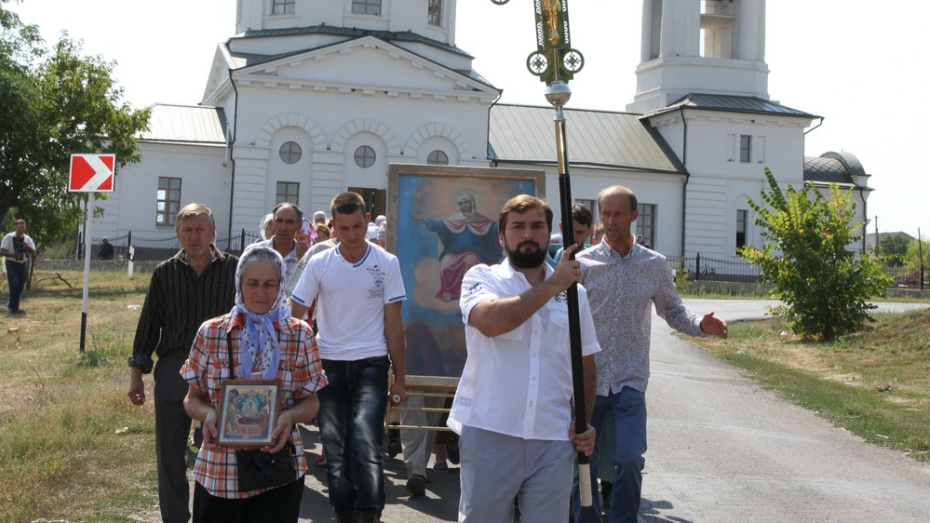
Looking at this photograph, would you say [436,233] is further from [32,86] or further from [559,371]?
[32,86]

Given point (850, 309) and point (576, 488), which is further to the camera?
point (850, 309)

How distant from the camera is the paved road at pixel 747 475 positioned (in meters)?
7.90

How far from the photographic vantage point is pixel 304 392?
4973 millimetres

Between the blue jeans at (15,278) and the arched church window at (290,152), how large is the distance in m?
23.4

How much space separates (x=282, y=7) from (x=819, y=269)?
1235 inches

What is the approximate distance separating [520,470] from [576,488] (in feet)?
5.40

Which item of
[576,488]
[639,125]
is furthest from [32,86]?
[639,125]

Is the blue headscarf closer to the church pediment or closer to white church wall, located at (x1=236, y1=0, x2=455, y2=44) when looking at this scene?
the church pediment

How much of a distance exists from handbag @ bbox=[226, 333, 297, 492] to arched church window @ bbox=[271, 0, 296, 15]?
4470 centimetres

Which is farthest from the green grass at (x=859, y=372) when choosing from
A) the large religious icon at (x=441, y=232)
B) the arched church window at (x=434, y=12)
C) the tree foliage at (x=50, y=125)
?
the arched church window at (x=434, y=12)

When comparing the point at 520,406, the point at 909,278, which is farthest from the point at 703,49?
the point at 520,406

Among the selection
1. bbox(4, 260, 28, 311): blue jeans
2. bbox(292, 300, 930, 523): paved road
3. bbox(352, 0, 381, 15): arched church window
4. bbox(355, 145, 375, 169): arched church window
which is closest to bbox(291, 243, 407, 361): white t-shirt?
bbox(292, 300, 930, 523): paved road

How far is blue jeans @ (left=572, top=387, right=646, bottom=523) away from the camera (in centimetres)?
620

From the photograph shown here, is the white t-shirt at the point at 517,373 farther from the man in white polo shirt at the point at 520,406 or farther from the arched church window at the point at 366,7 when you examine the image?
the arched church window at the point at 366,7
